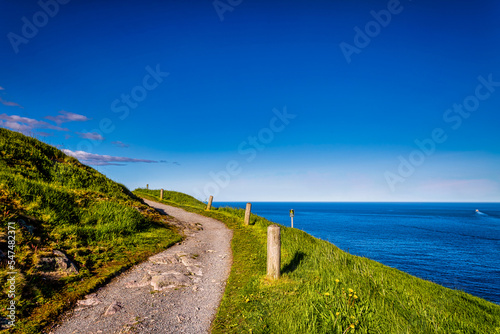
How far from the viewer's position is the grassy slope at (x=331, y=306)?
480 cm

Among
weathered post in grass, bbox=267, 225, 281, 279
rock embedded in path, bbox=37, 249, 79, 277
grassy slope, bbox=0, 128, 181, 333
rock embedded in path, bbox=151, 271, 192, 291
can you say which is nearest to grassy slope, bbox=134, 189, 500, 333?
weathered post in grass, bbox=267, 225, 281, 279

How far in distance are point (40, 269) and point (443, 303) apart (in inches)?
473

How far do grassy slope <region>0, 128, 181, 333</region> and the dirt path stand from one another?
1.84 feet

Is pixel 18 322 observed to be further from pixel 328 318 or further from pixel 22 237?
pixel 328 318

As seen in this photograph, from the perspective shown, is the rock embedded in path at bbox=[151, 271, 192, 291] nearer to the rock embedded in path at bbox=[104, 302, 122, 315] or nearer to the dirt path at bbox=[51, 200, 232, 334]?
the dirt path at bbox=[51, 200, 232, 334]

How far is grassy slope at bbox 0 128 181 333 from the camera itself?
5734mm

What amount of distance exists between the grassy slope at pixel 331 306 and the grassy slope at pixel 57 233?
163 inches

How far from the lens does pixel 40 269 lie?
653cm

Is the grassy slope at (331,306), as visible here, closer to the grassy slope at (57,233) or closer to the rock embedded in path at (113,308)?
the rock embedded in path at (113,308)

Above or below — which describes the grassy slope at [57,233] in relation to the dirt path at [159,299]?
above

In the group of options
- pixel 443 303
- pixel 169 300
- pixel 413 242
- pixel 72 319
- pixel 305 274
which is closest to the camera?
pixel 72 319

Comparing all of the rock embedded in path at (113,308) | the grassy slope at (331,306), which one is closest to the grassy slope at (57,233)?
the rock embedded in path at (113,308)

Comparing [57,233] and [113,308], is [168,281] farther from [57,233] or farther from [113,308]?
[57,233]

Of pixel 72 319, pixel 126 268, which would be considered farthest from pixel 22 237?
pixel 72 319
